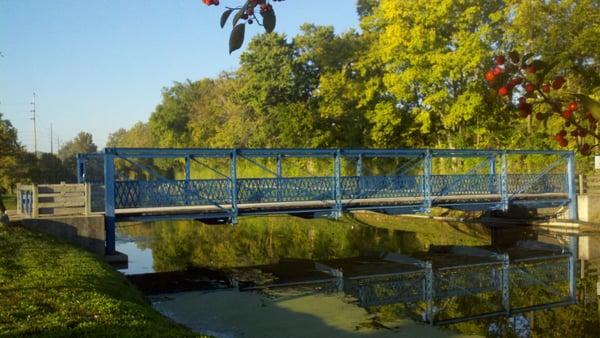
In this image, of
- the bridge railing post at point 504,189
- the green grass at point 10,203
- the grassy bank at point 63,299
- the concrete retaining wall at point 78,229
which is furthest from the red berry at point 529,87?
the green grass at point 10,203

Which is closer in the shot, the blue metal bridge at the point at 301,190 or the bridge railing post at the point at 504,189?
the blue metal bridge at the point at 301,190

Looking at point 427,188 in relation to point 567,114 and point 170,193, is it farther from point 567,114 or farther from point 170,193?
point 567,114

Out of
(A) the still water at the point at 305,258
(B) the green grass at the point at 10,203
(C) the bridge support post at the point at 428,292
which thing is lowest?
(C) the bridge support post at the point at 428,292

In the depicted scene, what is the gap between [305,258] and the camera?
19.7 metres

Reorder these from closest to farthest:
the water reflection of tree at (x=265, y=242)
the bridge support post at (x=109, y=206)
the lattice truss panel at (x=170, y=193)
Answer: the bridge support post at (x=109, y=206), the lattice truss panel at (x=170, y=193), the water reflection of tree at (x=265, y=242)

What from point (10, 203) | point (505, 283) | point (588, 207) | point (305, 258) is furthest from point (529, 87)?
point (10, 203)

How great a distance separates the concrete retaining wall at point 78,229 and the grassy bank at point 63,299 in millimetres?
1956

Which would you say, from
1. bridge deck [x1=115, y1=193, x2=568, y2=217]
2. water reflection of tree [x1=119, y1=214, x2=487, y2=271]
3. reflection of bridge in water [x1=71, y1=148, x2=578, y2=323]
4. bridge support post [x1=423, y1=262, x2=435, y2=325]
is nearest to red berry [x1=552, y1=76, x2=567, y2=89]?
bridge support post [x1=423, y1=262, x2=435, y2=325]

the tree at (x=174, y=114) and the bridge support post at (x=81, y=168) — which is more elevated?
the tree at (x=174, y=114)

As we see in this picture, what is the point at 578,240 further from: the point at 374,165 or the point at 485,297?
the point at 374,165

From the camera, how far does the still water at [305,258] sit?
34.7ft

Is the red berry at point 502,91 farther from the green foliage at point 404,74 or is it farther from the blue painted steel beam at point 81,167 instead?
the green foliage at point 404,74

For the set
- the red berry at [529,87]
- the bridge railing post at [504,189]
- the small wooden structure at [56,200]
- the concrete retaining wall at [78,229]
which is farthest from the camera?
the bridge railing post at [504,189]

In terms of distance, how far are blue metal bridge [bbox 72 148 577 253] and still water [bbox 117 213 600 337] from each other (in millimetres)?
1737
